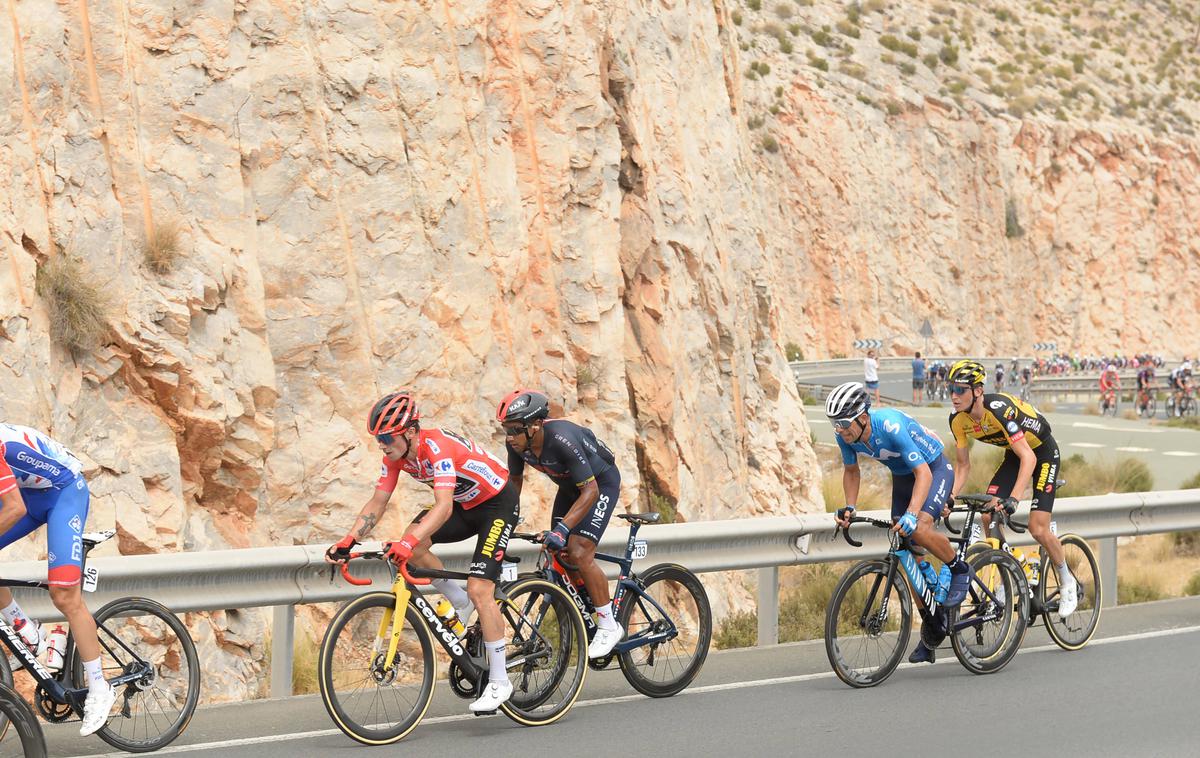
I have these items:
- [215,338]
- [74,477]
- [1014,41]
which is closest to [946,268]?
[1014,41]

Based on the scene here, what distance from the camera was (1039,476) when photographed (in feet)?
33.6

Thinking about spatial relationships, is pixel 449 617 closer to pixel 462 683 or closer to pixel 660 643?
pixel 462 683

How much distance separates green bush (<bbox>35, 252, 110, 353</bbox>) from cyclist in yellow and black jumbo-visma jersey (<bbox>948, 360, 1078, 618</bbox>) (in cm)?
641

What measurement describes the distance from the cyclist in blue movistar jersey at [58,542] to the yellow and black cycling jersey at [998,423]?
5835 millimetres

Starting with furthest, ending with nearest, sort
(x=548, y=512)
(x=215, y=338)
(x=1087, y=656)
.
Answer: (x=548, y=512), (x=215, y=338), (x=1087, y=656)

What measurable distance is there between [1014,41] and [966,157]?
16.9 m

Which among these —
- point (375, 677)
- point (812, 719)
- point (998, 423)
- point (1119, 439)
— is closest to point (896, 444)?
point (998, 423)

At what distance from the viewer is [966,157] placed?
59938 millimetres

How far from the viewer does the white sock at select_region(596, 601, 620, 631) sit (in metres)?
8.23

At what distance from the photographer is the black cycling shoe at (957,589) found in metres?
9.00

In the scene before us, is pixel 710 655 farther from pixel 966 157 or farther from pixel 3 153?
pixel 966 157

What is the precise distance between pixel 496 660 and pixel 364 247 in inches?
278

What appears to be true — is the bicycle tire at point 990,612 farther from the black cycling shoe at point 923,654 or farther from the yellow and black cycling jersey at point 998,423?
the yellow and black cycling jersey at point 998,423

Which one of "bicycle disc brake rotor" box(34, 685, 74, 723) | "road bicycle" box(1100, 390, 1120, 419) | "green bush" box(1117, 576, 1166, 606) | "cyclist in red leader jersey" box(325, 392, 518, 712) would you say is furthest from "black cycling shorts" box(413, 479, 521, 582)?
"road bicycle" box(1100, 390, 1120, 419)
